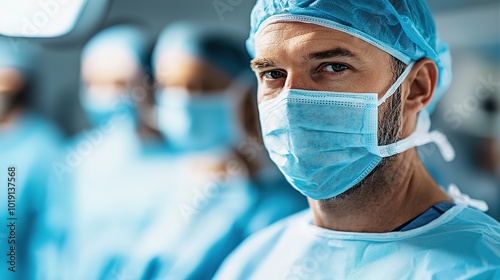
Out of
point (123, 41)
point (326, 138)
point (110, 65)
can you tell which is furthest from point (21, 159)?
point (326, 138)

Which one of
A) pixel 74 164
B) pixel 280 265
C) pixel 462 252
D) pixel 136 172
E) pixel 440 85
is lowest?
pixel 136 172

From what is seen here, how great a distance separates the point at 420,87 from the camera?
1.41m

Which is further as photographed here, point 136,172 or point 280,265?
point 136,172

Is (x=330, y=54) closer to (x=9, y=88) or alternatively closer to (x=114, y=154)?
(x=9, y=88)

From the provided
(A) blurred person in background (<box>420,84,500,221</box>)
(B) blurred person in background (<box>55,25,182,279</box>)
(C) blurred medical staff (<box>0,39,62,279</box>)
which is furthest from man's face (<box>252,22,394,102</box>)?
(A) blurred person in background (<box>420,84,500,221</box>)

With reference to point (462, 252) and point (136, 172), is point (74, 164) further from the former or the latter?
point (462, 252)

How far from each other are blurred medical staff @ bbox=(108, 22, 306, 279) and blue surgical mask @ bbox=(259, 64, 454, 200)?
0.94 m

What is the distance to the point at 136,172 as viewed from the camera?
124 inches

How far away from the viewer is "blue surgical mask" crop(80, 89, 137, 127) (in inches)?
127

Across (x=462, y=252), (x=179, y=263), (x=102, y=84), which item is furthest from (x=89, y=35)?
(x=462, y=252)

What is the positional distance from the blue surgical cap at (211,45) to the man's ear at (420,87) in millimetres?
1591

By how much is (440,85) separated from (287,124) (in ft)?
1.56

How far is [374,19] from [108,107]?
7.31ft

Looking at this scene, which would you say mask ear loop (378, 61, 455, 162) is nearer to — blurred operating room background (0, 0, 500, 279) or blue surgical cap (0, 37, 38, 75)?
blue surgical cap (0, 37, 38, 75)
